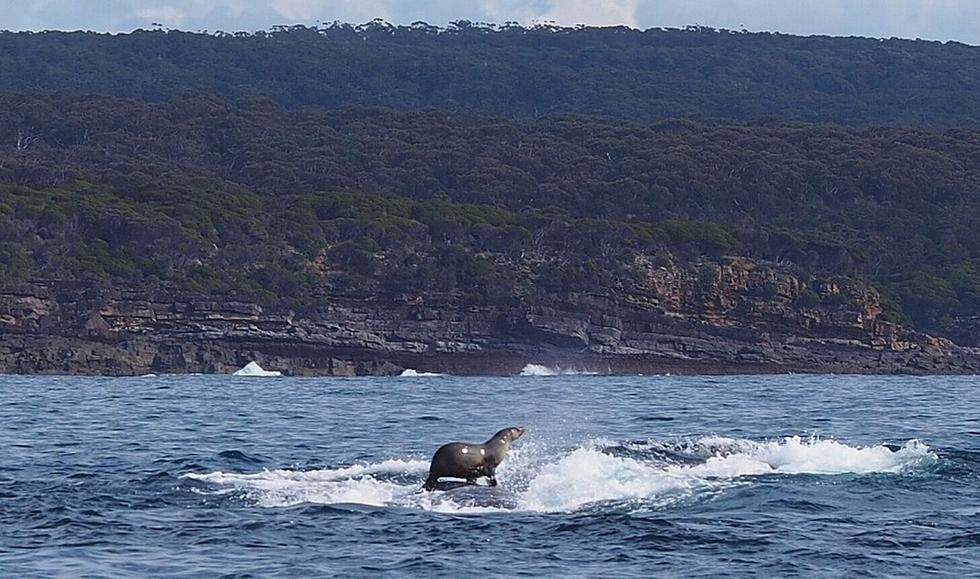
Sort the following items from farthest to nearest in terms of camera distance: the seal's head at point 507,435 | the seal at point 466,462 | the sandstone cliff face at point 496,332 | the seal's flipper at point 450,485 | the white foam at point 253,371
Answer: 1. the sandstone cliff face at point 496,332
2. the white foam at point 253,371
3. the seal's head at point 507,435
4. the seal at point 466,462
5. the seal's flipper at point 450,485

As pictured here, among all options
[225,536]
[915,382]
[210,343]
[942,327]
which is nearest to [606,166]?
[942,327]

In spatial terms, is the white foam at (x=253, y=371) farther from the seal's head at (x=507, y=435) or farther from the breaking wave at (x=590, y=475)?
the seal's head at (x=507, y=435)

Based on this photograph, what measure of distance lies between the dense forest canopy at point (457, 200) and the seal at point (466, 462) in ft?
216

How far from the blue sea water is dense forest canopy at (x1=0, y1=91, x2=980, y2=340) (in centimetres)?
5394

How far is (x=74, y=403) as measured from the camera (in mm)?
47406

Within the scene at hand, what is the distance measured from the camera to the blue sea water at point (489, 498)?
19.5 metres

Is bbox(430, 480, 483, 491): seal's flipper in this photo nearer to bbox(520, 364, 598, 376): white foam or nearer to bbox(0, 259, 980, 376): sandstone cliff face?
bbox(0, 259, 980, 376): sandstone cliff face

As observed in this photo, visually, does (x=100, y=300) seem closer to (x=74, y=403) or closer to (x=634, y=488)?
(x=74, y=403)

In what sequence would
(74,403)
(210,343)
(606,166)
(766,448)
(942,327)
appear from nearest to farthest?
(766,448) < (74,403) < (210,343) < (942,327) < (606,166)

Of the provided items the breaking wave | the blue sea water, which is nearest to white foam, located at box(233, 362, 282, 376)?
the blue sea water

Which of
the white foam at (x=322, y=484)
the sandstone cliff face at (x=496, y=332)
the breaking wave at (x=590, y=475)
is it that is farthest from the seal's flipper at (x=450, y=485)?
the sandstone cliff face at (x=496, y=332)

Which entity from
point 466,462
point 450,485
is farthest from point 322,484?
point 466,462

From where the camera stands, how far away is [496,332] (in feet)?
305

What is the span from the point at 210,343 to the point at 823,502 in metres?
64.8
